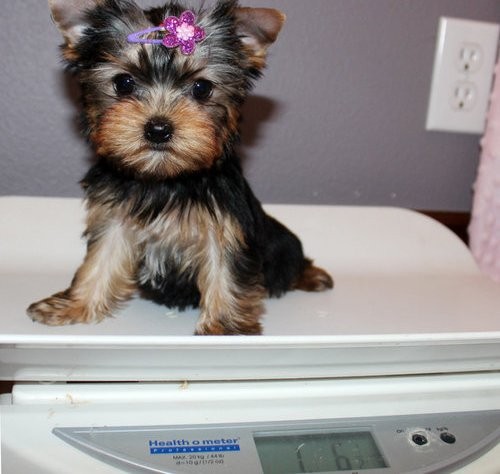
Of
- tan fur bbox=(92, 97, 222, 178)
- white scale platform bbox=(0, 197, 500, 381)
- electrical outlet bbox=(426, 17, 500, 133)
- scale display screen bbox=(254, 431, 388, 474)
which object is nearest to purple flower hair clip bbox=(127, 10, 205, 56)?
tan fur bbox=(92, 97, 222, 178)

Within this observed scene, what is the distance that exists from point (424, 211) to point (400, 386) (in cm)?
112

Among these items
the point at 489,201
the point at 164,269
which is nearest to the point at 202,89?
the point at 164,269

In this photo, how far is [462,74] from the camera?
2.15 m

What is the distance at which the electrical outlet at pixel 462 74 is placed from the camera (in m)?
2.12

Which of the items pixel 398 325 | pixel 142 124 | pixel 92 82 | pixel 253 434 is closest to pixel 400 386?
pixel 398 325

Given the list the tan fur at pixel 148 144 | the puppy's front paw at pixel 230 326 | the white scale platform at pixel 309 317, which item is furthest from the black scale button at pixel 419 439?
the tan fur at pixel 148 144

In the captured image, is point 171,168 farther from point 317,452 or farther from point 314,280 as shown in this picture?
point 317,452

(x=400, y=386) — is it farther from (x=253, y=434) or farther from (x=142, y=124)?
(x=142, y=124)

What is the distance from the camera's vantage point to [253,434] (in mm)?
1132

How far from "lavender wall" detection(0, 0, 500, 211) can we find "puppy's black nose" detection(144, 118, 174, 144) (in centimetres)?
69

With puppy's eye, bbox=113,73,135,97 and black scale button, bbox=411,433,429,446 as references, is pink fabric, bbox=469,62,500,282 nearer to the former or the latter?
black scale button, bbox=411,433,429,446

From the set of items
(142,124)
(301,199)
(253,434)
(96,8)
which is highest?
(96,8)

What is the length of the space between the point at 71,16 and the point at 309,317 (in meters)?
0.79

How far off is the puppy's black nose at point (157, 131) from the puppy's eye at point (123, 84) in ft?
0.38
